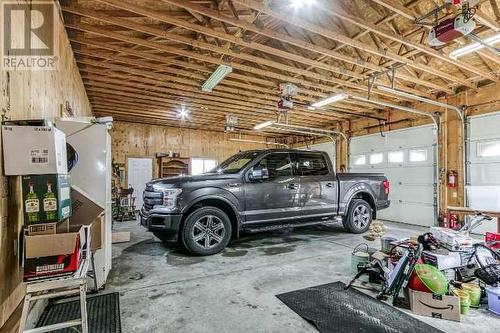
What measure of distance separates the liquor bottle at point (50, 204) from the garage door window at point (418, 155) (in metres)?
8.59

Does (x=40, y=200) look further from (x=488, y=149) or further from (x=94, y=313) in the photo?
(x=488, y=149)

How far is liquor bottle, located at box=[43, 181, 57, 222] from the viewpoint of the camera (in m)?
1.88

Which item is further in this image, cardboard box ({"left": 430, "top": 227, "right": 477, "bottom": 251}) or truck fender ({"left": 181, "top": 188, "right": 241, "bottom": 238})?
truck fender ({"left": 181, "top": 188, "right": 241, "bottom": 238})

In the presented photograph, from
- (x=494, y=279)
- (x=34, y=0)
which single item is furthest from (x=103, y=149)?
(x=494, y=279)

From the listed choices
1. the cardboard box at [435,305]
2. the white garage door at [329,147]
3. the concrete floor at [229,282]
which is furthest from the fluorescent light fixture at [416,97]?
the cardboard box at [435,305]

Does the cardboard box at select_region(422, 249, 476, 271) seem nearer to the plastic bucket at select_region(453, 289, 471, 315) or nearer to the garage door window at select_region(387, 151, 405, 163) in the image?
the plastic bucket at select_region(453, 289, 471, 315)

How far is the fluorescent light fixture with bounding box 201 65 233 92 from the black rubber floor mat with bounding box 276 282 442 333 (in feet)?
13.0

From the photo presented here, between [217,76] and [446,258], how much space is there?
15.4 ft

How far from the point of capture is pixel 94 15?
3.44m

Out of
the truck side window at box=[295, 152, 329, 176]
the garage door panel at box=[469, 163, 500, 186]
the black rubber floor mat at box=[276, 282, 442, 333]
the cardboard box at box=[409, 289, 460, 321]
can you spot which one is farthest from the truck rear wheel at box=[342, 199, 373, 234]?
the cardboard box at box=[409, 289, 460, 321]

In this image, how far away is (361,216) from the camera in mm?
6039

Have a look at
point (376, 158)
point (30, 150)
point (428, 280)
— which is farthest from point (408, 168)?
point (30, 150)

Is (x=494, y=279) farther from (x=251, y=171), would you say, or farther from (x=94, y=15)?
(x=94, y=15)

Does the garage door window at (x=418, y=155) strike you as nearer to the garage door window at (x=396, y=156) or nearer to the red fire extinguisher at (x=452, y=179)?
the garage door window at (x=396, y=156)
